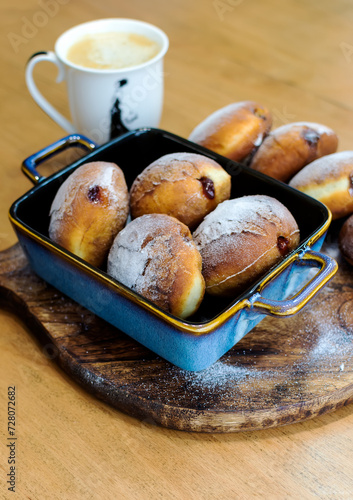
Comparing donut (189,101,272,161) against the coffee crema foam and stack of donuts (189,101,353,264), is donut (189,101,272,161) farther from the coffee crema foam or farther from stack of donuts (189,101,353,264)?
the coffee crema foam

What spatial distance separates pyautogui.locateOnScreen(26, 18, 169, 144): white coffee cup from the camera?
0.72 m

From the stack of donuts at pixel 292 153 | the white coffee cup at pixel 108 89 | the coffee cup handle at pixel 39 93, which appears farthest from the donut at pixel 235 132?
the coffee cup handle at pixel 39 93

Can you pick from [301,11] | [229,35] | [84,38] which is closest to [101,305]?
[84,38]

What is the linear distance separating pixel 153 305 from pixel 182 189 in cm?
15

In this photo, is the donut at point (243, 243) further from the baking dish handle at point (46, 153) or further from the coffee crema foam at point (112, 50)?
the coffee crema foam at point (112, 50)

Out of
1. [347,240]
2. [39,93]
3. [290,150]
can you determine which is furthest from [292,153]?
[39,93]

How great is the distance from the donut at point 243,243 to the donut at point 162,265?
0.8 inches

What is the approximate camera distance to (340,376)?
1.71 ft

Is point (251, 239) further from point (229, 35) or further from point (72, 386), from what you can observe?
point (229, 35)

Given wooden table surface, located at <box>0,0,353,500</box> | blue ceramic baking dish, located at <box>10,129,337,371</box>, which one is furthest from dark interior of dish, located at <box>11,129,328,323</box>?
wooden table surface, located at <box>0,0,353,500</box>

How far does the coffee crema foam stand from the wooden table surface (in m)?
0.11

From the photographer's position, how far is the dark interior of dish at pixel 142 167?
569 mm

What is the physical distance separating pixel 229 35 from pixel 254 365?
725 mm

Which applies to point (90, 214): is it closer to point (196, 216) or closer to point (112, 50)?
point (196, 216)
